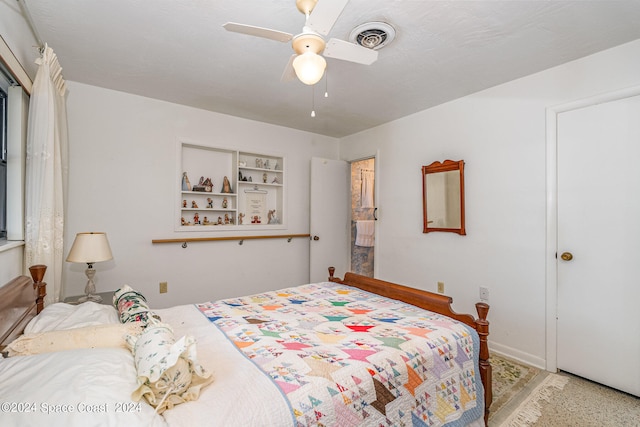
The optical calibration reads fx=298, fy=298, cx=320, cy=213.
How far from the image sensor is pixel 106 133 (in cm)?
279

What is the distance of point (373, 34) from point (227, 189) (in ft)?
7.62

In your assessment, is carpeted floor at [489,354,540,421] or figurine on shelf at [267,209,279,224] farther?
figurine on shelf at [267,209,279,224]

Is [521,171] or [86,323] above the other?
[521,171]

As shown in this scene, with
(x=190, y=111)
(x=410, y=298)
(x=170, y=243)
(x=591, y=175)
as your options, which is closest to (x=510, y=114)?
(x=591, y=175)

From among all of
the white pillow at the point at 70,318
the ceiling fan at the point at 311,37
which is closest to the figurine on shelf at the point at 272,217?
the white pillow at the point at 70,318

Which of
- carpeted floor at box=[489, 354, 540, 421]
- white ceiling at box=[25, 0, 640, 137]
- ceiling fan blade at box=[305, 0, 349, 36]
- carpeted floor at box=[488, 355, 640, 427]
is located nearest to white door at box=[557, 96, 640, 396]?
carpeted floor at box=[488, 355, 640, 427]

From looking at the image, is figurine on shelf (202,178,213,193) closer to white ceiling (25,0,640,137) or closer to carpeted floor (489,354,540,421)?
white ceiling (25,0,640,137)

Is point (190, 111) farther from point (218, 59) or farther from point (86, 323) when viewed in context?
point (86, 323)

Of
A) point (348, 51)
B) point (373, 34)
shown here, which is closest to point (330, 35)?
point (373, 34)

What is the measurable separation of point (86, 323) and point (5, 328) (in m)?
0.26

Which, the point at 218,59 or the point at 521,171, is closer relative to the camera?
the point at 218,59

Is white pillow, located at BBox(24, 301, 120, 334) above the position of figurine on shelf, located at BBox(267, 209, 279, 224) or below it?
below

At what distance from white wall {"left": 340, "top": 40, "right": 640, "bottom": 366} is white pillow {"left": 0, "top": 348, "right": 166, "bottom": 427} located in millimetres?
2726

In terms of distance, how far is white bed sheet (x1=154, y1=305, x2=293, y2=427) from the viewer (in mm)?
874
